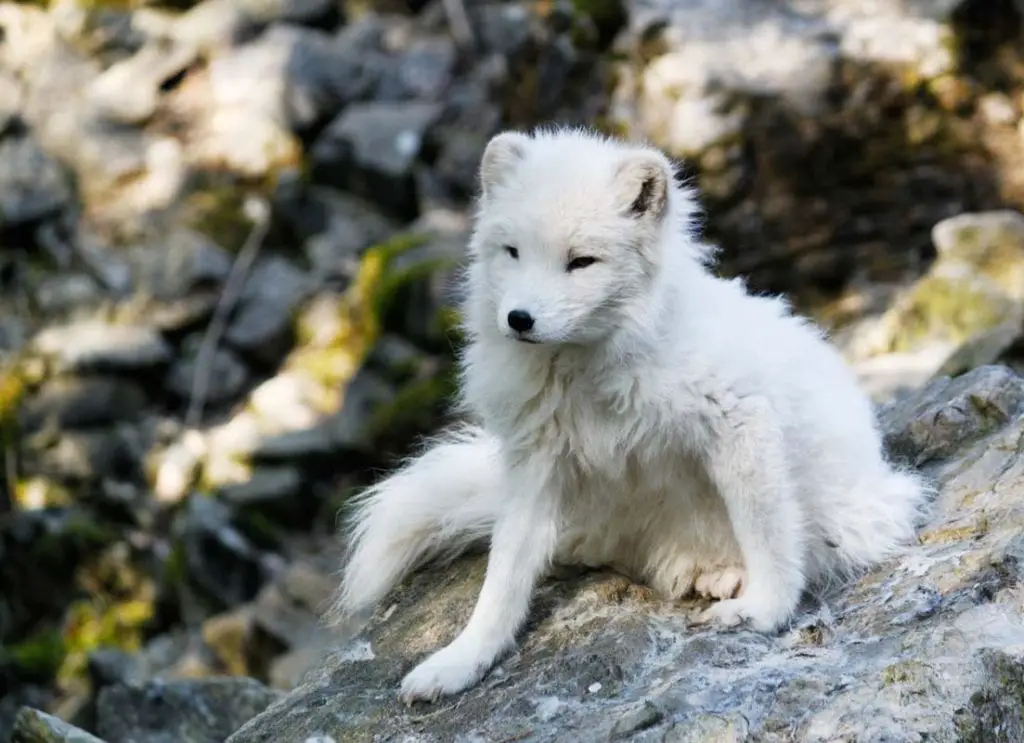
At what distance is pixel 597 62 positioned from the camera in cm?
1214

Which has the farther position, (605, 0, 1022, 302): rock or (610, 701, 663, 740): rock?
(605, 0, 1022, 302): rock

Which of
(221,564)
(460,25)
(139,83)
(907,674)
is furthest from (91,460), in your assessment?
(907,674)

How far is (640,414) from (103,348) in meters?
10.6

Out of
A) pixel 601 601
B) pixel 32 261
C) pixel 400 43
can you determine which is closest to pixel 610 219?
pixel 601 601

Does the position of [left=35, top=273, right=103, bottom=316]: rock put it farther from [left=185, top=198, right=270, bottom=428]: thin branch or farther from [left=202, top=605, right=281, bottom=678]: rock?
[left=202, top=605, right=281, bottom=678]: rock

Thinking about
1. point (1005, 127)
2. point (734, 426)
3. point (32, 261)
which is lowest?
point (32, 261)

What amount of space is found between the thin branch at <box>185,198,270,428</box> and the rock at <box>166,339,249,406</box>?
33mm

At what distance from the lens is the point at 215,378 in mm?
13258

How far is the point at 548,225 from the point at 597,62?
885cm

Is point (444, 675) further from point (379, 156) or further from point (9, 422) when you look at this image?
point (379, 156)

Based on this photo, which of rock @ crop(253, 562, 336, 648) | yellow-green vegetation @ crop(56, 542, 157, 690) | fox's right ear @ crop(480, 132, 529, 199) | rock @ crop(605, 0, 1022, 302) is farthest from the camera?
rock @ crop(605, 0, 1022, 302)

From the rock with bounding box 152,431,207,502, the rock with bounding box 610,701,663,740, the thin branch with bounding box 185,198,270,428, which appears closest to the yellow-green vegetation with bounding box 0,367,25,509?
the rock with bounding box 152,431,207,502

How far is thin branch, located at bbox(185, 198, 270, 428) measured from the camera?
43.0 feet

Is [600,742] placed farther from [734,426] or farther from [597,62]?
[597,62]
